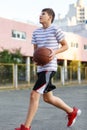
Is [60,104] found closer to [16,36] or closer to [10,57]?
[10,57]

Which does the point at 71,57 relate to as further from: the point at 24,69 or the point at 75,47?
the point at 24,69

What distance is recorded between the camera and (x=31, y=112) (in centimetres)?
615

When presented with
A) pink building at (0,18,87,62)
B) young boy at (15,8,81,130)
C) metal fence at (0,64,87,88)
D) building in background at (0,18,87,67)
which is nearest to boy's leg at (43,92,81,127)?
young boy at (15,8,81,130)

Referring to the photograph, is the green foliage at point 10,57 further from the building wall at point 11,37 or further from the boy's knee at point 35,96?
the boy's knee at point 35,96

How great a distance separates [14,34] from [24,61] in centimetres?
483

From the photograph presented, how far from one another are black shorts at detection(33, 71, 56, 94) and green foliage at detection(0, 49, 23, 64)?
114ft

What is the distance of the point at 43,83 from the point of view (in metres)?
6.32

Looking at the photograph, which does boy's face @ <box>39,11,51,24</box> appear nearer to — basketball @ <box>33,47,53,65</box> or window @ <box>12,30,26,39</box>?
basketball @ <box>33,47,53,65</box>

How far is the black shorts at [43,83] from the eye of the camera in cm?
627

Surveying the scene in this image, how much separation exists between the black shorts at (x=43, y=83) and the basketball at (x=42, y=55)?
18cm

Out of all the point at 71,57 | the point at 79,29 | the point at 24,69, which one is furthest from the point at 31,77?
the point at 79,29

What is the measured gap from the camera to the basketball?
6215 mm

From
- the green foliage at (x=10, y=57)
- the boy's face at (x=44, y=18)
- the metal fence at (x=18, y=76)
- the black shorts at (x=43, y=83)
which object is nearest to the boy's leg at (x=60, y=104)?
the black shorts at (x=43, y=83)

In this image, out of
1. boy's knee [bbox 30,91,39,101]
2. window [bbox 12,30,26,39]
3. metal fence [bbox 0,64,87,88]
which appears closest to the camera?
boy's knee [bbox 30,91,39,101]
